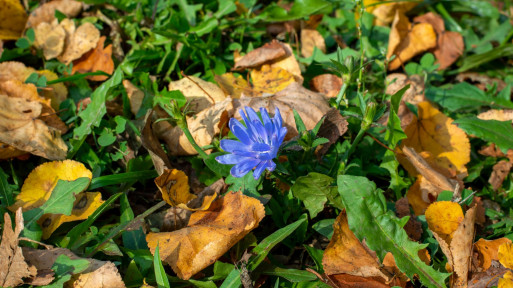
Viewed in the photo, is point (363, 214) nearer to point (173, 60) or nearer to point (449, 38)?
point (173, 60)

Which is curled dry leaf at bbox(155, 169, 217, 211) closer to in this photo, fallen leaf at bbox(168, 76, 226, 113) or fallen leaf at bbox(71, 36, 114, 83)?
fallen leaf at bbox(168, 76, 226, 113)

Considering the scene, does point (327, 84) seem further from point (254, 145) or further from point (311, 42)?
point (254, 145)

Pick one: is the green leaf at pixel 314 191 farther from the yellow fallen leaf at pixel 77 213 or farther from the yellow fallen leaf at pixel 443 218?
the yellow fallen leaf at pixel 77 213

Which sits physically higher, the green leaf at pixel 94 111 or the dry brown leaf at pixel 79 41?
the dry brown leaf at pixel 79 41

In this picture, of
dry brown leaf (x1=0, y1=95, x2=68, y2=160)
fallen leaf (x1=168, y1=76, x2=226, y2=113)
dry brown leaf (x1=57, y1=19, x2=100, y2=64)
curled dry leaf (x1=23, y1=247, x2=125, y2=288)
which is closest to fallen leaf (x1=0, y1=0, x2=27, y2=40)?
dry brown leaf (x1=57, y1=19, x2=100, y2=64)

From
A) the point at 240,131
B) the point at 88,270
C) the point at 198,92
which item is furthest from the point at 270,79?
the point at 88,270

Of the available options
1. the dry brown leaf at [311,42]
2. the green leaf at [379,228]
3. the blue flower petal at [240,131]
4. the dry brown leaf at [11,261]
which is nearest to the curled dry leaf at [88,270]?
the dry brown leaf at [11,261]
